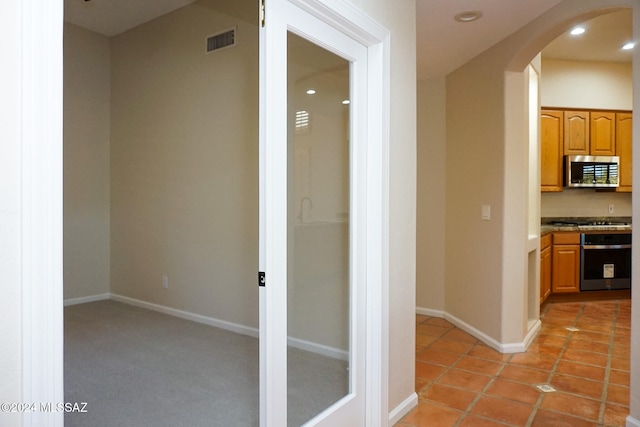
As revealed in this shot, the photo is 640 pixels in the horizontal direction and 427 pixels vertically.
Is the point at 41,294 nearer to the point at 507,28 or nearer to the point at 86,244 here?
the point at 507,28

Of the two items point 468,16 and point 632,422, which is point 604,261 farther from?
point 468,16

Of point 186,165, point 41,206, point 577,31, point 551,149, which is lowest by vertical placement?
point 41,206

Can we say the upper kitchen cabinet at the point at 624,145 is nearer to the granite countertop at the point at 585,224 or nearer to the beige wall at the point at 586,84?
the beige wall at the point at 586,84

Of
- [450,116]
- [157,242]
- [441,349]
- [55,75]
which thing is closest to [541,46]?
[450,116]

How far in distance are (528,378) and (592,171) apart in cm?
367

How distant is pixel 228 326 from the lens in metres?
4.04

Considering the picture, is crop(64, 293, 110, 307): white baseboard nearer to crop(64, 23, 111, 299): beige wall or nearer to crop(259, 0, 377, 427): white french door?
crop(64, 23, 111, 299): beige wall

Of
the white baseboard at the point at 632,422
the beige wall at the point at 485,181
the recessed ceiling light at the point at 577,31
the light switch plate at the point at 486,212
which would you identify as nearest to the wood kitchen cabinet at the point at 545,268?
the beige wall at the point at 485,181

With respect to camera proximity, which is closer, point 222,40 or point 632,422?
point 632,422

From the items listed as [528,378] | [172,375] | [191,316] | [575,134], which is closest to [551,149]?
[575,134]

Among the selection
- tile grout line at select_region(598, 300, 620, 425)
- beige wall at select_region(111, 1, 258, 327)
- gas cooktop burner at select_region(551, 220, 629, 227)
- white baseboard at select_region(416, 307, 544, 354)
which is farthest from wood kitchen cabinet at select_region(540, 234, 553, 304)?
beige wall at select_region(111, 1, 258, 327)

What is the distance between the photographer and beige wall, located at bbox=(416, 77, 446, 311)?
4668 mm

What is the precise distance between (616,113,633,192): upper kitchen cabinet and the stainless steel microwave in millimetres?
115

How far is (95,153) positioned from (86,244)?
1.09m
